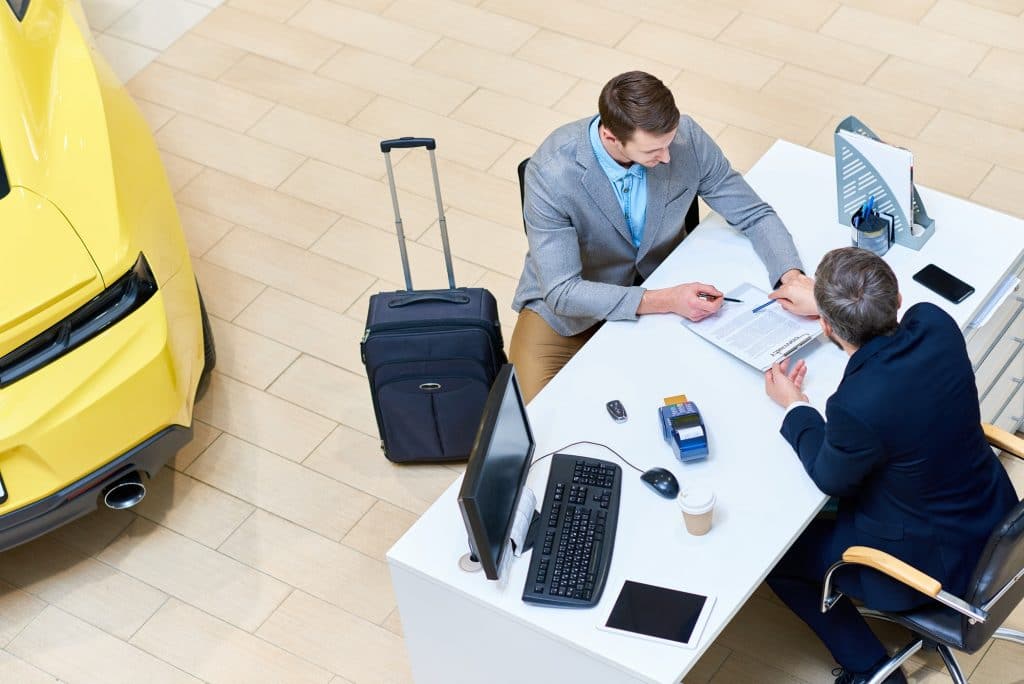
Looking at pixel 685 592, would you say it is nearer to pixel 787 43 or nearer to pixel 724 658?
pixel 724 658

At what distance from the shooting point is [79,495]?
3.35 metres

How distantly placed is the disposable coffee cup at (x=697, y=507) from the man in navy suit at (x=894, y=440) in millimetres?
249

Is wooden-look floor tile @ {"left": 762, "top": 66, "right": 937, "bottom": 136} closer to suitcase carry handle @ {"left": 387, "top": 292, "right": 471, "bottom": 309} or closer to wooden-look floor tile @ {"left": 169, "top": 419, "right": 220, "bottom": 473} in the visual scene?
suitcase carry handle @ {"left": 387, "top": 292, "right": 471, "bottom": 309}

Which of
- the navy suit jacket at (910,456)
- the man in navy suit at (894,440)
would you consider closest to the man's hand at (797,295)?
the man in navy suit at (894,440)

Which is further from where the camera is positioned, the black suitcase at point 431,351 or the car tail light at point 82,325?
the black suitcase at point 431,351

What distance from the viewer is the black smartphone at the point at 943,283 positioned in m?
3.22

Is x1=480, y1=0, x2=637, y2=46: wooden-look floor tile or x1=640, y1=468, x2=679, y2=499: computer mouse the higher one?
x1=640, y1=468, x2=679, y2=499: computer mouse

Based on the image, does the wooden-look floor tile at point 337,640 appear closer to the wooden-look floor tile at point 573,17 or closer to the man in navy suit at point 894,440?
the man in navy suit at point 894,440

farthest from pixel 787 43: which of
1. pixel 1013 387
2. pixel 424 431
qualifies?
pixel 424 431

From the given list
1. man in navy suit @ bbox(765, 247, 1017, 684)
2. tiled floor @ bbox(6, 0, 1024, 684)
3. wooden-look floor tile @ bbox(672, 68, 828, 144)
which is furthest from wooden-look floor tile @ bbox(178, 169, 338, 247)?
man in navy suit @ bbox(765, 247, 1017, 684)

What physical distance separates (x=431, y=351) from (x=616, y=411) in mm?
693

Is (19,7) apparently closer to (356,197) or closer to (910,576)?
(356,197)

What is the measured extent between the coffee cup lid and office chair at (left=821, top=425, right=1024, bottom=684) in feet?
1.20

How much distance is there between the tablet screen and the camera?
2598mm
